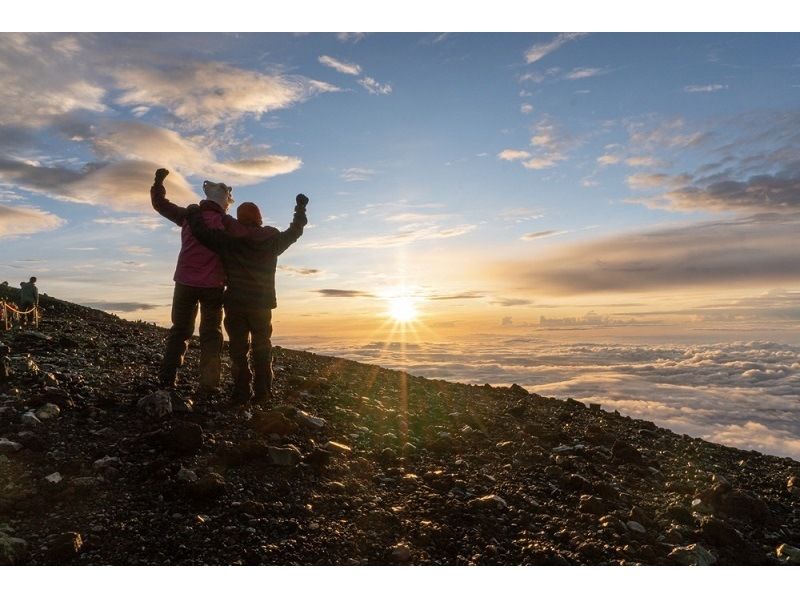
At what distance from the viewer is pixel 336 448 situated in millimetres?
7234

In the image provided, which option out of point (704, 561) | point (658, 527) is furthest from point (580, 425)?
point (704, 561)

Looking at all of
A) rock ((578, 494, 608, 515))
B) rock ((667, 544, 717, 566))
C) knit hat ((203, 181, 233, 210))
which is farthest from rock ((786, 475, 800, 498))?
knit hat ((203, 181, 233, 210))

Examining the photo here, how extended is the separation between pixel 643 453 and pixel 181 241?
8.92m

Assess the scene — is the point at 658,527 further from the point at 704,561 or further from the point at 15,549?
the point at 15,549

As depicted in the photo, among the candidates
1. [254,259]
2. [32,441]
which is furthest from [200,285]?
[32,441]

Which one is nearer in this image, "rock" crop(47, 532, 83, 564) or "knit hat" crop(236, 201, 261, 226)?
"rock" crop(47, 532, 83, 564)

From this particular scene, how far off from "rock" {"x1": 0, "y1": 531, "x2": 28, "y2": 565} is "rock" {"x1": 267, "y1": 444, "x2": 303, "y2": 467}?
2572 millimetres

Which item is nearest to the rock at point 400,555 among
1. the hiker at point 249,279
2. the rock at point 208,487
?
the rock at point 208,487

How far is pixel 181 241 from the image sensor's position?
8469mm

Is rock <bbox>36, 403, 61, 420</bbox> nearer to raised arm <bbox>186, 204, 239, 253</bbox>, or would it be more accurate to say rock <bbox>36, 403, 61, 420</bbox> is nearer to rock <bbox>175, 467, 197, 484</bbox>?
rock <bbox>175, 467, 197, 484</bbox>

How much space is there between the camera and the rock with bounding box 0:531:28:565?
4.27 meters

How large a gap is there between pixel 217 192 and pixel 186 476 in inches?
185

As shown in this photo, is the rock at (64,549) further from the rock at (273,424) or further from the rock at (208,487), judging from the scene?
the rock at (273,424)

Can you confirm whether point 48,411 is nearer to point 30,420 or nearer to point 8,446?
point 30,420
